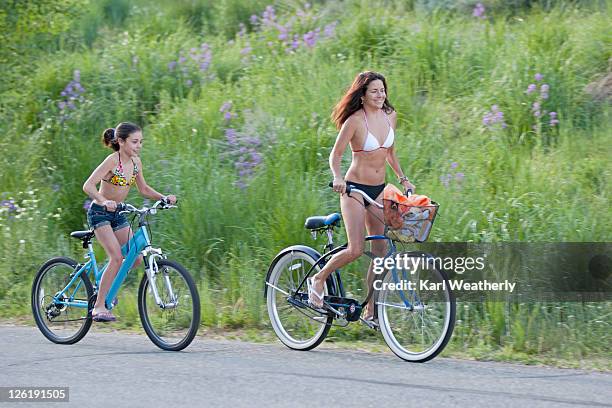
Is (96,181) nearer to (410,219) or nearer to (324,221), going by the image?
(324,221)

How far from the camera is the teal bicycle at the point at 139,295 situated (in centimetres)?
778

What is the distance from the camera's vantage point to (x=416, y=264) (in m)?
7.14

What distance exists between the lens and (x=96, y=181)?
7863mm

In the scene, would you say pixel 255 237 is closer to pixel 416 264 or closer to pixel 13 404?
pixel 416 264

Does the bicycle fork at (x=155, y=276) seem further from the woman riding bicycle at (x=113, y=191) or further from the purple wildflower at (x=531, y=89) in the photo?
the purple wildflower at (x=531, y=89)

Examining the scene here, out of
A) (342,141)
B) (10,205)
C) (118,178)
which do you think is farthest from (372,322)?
(10,205)

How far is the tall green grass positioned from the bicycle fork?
3.49 ft

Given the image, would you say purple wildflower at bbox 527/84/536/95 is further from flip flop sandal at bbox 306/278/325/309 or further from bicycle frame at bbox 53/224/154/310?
bicycle frame at bbox 53/224/154/310

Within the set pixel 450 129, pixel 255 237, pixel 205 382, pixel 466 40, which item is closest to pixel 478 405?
pixel 205 382

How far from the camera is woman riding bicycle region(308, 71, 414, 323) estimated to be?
24.3ft

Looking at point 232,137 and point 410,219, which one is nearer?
point 410,219

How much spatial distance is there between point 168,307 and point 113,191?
1089 millimetres

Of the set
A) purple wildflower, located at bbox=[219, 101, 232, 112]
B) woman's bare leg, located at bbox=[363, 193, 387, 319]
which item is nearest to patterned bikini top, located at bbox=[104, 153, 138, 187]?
woman's bare leg, located at bbox=[363, 193, 387, 319]

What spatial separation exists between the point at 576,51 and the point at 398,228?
6123 millimetres
